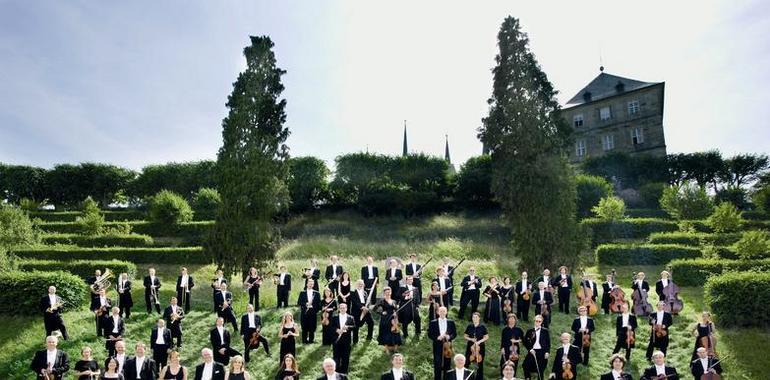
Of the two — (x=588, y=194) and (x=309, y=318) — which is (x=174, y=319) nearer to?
(x=309, y=318)

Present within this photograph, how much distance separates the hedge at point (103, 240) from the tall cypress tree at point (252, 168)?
9868 mm

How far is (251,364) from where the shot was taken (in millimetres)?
12258

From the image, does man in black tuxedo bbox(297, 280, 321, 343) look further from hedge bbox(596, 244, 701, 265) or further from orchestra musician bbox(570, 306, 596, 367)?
hedge bbox(596, 244, 701, 265)

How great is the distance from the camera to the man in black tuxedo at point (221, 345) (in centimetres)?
1182

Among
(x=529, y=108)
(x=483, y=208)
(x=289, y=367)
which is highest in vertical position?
(x=529, y=108)

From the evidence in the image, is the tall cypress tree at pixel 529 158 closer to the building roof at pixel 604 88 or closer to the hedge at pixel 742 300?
the hedge at pixel 742 300

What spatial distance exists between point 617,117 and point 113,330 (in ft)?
153

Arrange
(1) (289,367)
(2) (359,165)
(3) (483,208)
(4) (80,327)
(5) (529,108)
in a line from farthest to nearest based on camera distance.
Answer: (2) (359,165), (3) (483,208), (5) (529,108), (4) (80,327), (1) (289,367)

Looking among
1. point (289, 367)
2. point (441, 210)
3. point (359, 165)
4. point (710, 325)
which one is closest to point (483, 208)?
point (441, 210)

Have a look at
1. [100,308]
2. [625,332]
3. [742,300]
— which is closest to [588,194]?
[742,300]

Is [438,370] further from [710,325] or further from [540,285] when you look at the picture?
[710,325]

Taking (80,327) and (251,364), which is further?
(80,327)

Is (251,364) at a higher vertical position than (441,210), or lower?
lower

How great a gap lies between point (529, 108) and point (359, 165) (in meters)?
22.5
